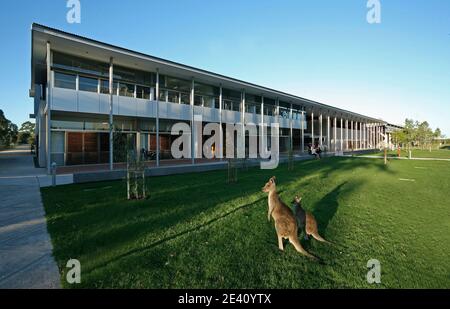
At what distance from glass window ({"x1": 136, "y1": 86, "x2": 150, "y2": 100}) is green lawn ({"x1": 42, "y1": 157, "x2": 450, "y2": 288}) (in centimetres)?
1270

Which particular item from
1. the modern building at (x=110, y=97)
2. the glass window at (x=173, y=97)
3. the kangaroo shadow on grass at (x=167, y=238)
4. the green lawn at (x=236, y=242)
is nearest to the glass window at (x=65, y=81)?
the modern building at (x=110, y=97)

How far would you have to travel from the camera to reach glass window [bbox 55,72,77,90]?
15.7 meters

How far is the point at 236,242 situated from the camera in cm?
477

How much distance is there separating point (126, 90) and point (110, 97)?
302 cm

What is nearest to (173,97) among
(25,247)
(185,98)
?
(185,98)

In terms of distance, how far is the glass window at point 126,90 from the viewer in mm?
18609

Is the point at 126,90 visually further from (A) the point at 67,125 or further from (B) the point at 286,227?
(B) the point at 286,227

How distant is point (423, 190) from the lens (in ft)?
32.6

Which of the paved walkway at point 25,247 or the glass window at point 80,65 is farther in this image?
the glass window at point 80,65

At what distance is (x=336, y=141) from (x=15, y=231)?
5195 cm

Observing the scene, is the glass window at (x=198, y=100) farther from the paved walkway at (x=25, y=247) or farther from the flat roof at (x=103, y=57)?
the paved walkway at (x=25, y=247)
